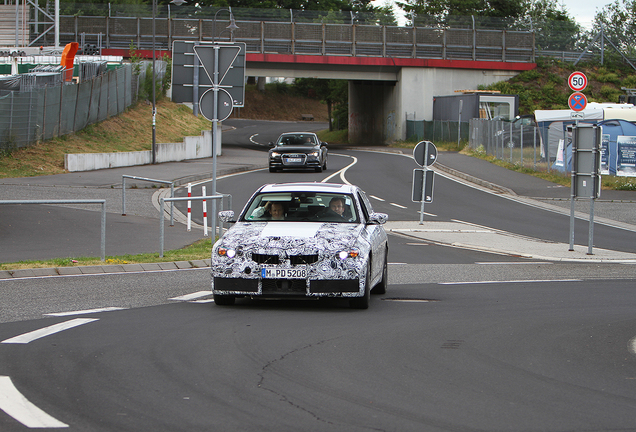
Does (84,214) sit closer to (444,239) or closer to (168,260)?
(168,260)

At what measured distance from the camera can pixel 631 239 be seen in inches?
814

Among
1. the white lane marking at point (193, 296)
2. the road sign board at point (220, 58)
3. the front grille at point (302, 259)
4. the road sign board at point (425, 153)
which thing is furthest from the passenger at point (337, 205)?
the road sign board at point (425, 153)

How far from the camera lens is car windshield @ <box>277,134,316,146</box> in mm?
37938

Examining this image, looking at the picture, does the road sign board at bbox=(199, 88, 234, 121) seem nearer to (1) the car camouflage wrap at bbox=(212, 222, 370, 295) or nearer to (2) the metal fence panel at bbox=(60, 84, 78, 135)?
(1) the car camouflage wrap at bbox=(212, 222, 370, 295)

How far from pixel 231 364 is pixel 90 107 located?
1380 inches

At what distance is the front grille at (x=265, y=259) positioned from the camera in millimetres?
9289

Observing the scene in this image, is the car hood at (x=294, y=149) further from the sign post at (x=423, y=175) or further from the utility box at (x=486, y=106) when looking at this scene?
the utility box at (x=486, y=106)

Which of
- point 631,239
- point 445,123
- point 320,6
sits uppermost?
point 320,6

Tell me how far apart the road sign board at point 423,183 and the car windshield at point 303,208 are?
11.5 metres

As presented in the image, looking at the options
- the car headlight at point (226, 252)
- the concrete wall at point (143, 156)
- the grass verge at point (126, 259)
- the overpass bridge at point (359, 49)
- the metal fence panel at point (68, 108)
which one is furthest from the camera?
the overpass bridge at point (359, 49)

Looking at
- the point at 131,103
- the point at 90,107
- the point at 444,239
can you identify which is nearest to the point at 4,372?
the point at 444,239

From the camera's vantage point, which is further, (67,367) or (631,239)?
(631,239)

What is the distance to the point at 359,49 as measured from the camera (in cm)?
6144

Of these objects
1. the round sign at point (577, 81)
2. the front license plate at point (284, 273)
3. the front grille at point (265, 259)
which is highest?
the round sign at point (577, 81)
